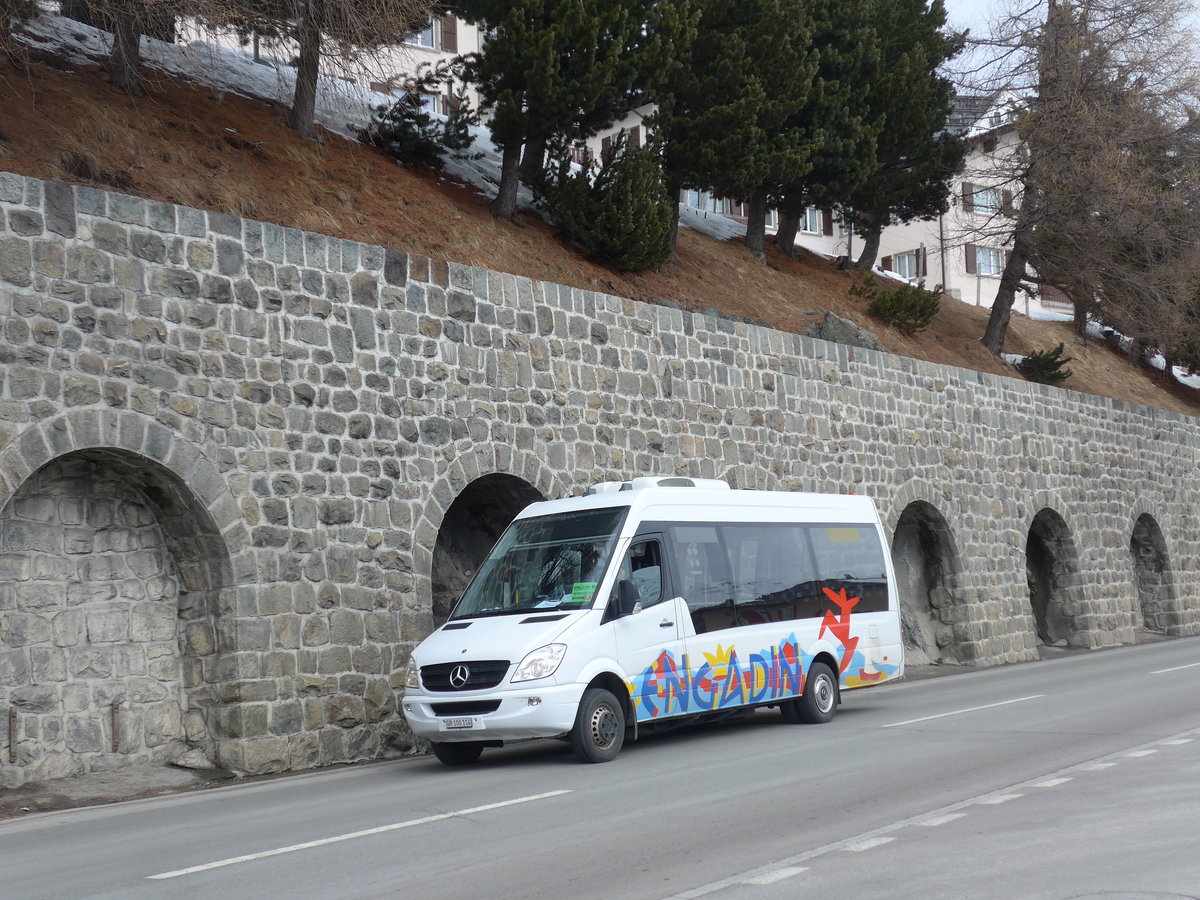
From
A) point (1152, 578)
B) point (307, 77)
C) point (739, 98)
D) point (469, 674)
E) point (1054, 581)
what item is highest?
point (739, 98)

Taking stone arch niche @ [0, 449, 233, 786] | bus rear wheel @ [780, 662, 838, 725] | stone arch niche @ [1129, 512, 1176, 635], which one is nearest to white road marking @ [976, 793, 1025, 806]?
bus rear wheel @ [780, 662, 838, 725]

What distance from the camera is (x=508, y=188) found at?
814 inches

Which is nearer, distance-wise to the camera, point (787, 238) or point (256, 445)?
point (256, 445)

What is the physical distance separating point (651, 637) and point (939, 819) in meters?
4.41

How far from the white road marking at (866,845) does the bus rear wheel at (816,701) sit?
21.8ft

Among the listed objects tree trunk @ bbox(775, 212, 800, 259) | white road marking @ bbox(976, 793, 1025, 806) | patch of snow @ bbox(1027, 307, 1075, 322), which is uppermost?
patch of snow @ bbox(1027, 307, 1075, 322)


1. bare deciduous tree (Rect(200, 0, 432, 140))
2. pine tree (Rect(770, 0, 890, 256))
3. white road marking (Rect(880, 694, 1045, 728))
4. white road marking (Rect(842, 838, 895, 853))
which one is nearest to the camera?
white road marking (Rect(842, 838, 895, 853))

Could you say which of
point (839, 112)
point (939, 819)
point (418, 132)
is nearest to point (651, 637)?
point (939, 819)

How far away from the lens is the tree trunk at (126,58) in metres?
15.2

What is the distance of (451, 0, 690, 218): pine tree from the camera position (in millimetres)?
19219

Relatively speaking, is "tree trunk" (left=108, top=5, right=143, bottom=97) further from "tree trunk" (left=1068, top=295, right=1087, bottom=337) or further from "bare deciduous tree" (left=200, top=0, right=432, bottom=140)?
"tree trunk" (left=1068, top=295, right=1087, bottom=337)

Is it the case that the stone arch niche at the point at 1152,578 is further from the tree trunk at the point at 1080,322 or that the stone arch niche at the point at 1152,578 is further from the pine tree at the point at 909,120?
the tree trunk at the point at 1080,322

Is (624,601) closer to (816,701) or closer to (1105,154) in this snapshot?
(816,701)

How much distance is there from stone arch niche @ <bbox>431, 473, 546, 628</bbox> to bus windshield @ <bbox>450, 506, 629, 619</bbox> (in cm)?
276
